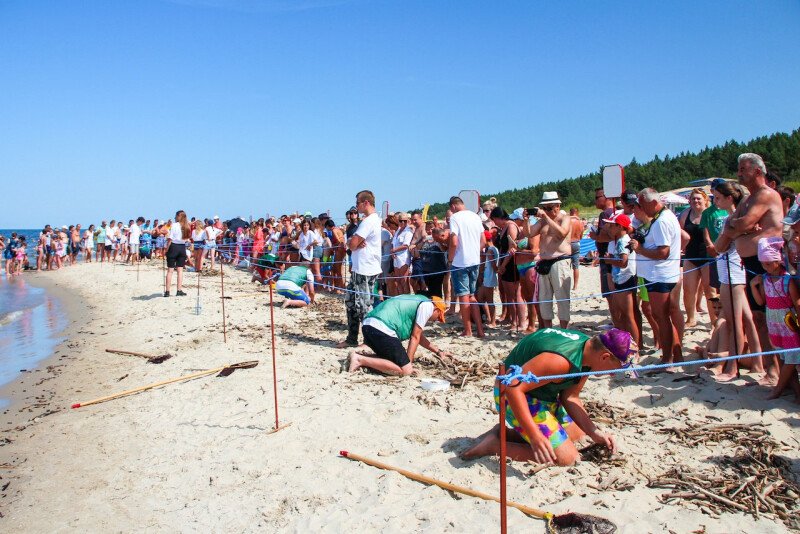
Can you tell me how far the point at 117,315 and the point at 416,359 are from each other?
8.96 metres

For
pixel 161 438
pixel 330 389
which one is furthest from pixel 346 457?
pixel 161 438

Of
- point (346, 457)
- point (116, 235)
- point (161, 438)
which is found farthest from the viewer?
point (116, 235)

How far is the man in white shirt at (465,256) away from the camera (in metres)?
A: 7.93

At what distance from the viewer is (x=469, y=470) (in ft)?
13.3

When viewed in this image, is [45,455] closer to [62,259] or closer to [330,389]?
[330,389]

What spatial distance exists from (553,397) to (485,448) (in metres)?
0.62

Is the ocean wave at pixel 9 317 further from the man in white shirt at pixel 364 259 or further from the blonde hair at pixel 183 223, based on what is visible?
the man in white shirt at pixel 364 259

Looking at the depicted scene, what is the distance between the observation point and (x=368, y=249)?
7.59 meters

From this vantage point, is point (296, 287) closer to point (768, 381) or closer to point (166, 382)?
point (166, 382)

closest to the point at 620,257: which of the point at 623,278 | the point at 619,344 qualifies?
the point at 623,278

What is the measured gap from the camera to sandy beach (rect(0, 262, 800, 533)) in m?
3.67

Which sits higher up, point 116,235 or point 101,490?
point 116,235

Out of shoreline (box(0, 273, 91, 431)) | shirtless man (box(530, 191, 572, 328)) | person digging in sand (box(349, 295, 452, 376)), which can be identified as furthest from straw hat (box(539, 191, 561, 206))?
shoreline (box(0, 273, 91, 431))

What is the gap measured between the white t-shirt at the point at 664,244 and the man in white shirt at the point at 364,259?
3332 mm
